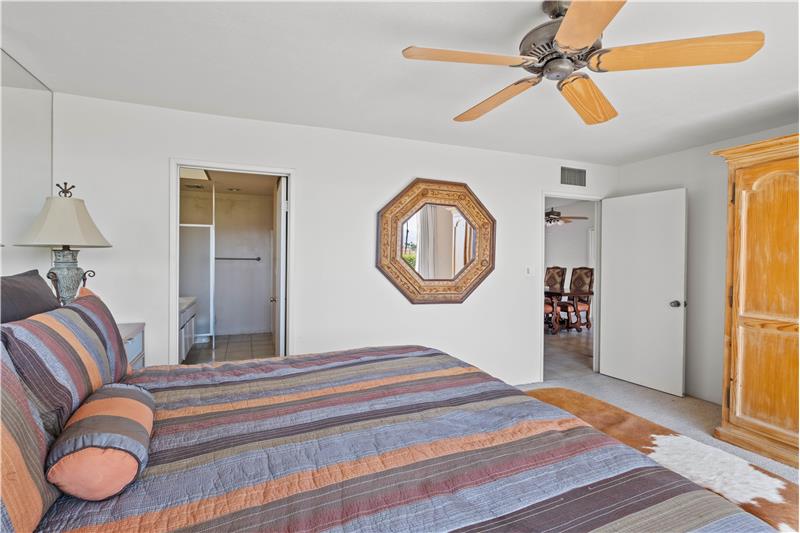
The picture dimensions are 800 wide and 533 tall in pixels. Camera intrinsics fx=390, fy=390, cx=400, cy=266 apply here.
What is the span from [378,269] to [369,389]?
A: 1.94 m

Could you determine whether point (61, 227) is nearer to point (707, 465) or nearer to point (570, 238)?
point (707, 465)

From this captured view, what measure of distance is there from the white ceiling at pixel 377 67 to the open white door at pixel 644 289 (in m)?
0.87

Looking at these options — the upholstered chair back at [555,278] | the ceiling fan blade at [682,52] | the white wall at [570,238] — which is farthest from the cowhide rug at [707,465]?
the white wall at [570,238]

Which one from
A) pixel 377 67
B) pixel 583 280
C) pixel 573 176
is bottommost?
pixel 583 280

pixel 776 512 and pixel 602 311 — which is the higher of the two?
pixel 602 311

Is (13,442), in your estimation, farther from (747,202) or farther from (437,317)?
(747,202)

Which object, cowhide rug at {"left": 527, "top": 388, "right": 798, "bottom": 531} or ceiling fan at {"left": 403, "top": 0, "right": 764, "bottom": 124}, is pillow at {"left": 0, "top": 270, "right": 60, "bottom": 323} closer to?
ceiling fan at {"left": 403, "top": 0, "right": 764, "bottom": 124}

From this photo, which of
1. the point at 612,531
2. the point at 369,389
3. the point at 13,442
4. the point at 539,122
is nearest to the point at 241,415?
the point at 369,389

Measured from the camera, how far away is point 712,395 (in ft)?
12.0

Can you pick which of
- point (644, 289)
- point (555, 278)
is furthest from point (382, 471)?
point (555, 278)

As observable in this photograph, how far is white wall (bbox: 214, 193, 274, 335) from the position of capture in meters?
6.29

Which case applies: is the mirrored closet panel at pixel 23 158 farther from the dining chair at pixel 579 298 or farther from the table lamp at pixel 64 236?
the dining chair at pixel 579 298

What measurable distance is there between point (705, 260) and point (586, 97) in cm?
286

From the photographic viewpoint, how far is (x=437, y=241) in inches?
149
